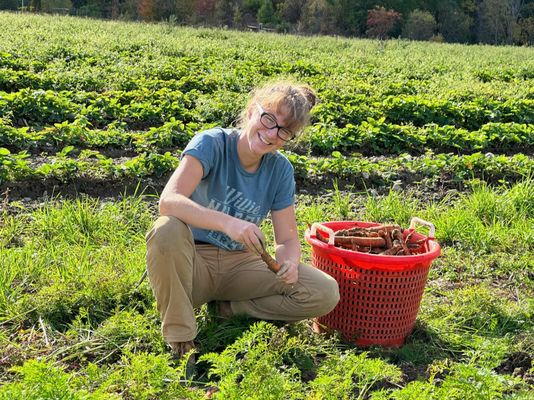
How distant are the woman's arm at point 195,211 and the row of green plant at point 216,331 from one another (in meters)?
0.41

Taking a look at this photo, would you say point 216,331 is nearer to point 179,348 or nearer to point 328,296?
point 179,348

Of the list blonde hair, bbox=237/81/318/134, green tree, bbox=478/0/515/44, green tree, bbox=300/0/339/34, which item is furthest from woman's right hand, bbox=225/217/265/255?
green tree, bbox=478/0/515/44

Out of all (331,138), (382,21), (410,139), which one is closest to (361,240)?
Answer: (331,138)

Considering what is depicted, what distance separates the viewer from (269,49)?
19156 mm

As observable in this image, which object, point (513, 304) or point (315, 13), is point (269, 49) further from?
point (315, 13)

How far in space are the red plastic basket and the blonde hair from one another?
0.61 meters

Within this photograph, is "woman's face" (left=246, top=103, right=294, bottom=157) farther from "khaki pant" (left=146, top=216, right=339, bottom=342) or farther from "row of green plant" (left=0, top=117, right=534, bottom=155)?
"row of green plant" (left=0, top=117, right=534, bottom=155)

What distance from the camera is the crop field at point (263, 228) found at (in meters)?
2.46

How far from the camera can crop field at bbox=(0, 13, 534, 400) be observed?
246 centimetres

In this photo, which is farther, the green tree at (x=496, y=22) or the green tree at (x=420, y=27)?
the green tree at (x=496, y=22)

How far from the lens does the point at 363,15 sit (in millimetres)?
56812

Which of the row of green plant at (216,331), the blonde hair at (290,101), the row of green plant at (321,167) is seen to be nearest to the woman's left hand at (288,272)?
the row of green plant at (216,331)

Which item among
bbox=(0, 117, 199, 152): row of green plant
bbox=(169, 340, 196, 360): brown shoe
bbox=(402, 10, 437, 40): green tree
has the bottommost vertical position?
bbox=(169, 340, 196, 360): brown shoe

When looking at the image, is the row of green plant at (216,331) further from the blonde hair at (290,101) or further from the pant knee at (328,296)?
the blonde hair at (290,101)
